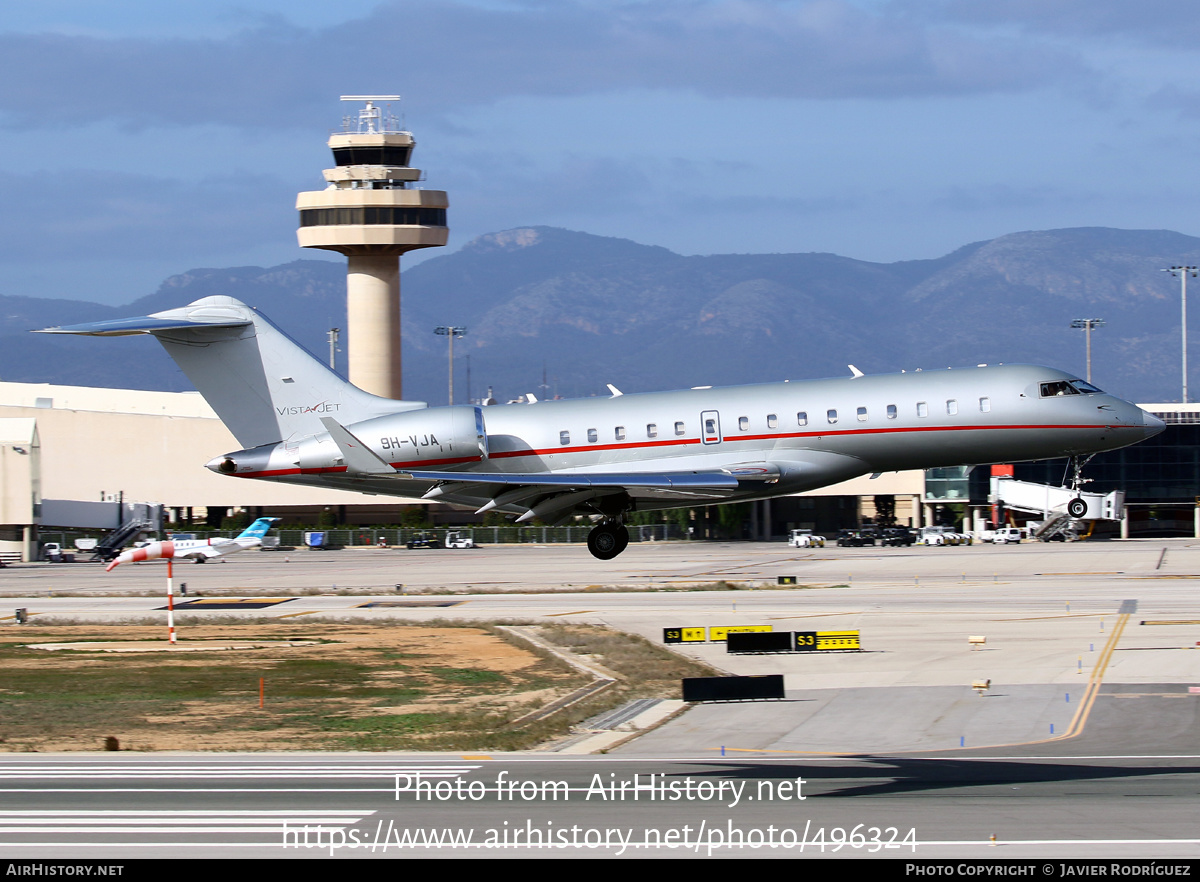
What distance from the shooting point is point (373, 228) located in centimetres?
11750

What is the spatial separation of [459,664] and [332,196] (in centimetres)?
9272

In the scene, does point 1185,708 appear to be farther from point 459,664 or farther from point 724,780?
point 459,664

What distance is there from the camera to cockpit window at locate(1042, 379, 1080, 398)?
104 ft

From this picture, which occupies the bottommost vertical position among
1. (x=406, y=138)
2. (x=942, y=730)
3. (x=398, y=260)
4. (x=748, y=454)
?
(x=942, y=730)

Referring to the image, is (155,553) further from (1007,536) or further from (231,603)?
(1007,536)

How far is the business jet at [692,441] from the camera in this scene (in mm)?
31094

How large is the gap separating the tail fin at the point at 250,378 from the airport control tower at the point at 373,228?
81.6 meters

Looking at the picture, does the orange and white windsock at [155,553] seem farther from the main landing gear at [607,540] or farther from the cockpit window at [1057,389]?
the cockpit window at [1057,389]

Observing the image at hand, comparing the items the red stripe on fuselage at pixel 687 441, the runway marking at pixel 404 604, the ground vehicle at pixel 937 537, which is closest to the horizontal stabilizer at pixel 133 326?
the red stripe on fuselage at pixel 687 441

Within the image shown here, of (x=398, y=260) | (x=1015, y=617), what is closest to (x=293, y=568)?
(x=1015, y=617)

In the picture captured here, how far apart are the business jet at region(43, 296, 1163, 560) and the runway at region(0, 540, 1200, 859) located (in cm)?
471

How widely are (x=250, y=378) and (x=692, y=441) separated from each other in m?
11.8

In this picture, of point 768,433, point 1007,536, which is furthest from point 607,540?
point 1007,536

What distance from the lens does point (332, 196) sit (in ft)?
390
